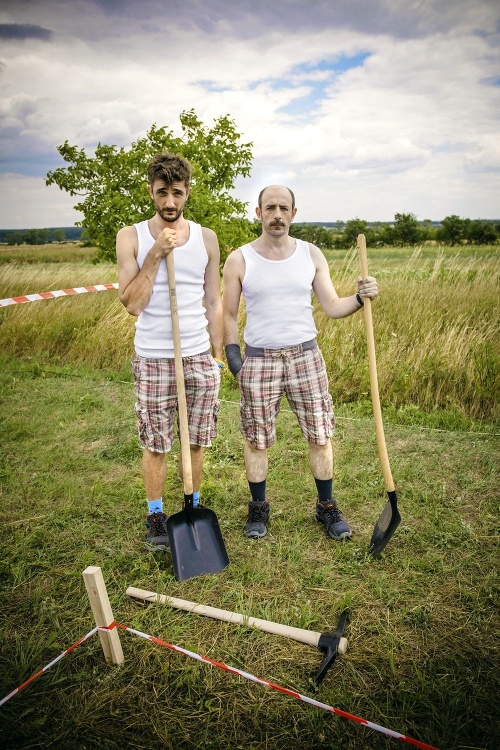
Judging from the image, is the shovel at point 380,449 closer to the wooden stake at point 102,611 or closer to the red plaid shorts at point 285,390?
the red plaid shorts at point 285,390

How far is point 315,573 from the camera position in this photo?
2613 millimetres

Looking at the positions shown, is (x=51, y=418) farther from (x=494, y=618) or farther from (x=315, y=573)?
(x=494, y=618)

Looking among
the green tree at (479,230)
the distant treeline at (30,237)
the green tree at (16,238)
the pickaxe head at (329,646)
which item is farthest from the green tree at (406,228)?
the pickaxe head at (329,646)

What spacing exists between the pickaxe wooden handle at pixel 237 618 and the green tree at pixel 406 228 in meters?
56.5

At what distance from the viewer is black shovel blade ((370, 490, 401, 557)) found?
2574 mm

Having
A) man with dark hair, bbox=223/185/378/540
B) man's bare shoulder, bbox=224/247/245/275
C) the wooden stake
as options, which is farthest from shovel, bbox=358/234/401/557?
the wooden stake

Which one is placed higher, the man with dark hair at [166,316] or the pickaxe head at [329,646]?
the man with dark hair at [166,316]

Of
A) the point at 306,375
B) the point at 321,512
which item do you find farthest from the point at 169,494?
the point at 306,375

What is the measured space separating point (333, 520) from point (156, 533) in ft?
3.71

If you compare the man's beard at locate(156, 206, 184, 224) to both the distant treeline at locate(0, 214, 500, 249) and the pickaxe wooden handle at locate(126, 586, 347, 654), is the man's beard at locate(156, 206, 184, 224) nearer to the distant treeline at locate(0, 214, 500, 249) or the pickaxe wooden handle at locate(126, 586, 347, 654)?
the pickaxe wooden handle at locate(126, 586, 347, 654)

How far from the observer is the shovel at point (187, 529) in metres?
2.50

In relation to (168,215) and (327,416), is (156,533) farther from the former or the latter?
(168,215)

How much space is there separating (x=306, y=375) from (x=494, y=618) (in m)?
1.57

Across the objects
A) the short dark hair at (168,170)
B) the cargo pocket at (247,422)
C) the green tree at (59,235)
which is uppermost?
the green tree at (59,235)
